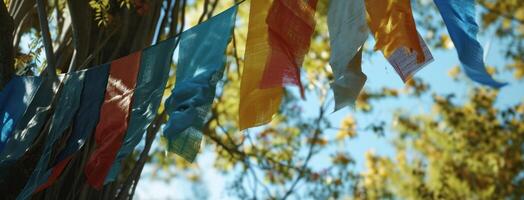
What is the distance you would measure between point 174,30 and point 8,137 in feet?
3.74

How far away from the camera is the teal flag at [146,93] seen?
2.46 m

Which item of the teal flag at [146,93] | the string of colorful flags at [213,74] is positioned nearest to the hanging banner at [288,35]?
the string of colorful flags at [213,74]

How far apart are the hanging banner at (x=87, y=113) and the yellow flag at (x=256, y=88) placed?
0.57m

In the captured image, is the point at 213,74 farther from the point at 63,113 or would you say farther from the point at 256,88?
the point at 63,113

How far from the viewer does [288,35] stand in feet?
8.21

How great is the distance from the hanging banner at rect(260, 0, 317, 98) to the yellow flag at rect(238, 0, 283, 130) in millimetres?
42

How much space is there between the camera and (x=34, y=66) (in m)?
3.15

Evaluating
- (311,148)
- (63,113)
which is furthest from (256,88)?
(311,148)

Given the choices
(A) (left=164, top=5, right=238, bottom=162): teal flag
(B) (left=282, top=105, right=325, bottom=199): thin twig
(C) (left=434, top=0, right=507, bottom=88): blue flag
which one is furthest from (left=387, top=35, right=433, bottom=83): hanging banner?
(B) (left=282, top=105, right=325, bottom=199): thin twig

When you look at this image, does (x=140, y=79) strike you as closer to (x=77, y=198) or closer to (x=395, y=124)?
(x=77, y=198)

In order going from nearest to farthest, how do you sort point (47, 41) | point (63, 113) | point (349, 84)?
1. point (349, 84)
2. point (63, 113)
3. point (47, 41)

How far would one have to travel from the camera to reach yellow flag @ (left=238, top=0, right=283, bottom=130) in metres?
2.41

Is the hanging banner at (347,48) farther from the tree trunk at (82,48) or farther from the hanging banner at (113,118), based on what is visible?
the tree trunk at (82,48)

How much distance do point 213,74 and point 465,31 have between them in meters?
0.85
